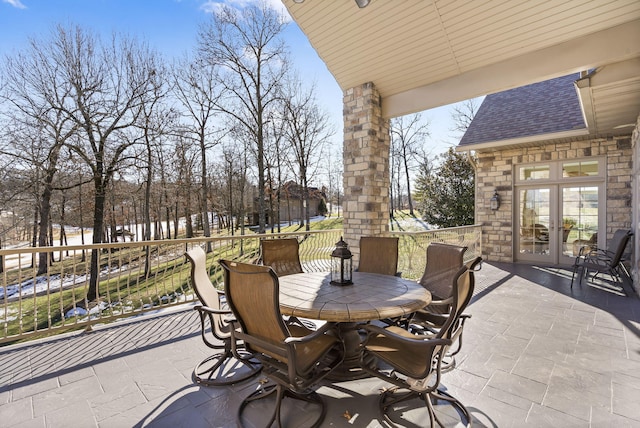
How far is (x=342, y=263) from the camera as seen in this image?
8.77ft

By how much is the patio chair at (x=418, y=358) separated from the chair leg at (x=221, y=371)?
1001mm

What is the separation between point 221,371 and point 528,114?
9.07 metres

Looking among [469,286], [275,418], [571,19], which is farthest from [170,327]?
[571,19]

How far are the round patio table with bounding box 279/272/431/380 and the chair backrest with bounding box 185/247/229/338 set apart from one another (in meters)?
0.54

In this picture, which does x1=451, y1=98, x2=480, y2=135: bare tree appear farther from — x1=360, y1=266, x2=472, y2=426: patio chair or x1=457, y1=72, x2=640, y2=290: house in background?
x1=360, y1=266, x2=472, y2=426: patio chair

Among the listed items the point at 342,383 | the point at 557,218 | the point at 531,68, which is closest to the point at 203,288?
the point at 342,383

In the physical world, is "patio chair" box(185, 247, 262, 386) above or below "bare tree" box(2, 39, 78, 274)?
below

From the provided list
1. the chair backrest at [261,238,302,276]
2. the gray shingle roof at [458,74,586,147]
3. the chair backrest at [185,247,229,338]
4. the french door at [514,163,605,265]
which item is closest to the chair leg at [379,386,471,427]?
the chair backrest at [185,247,229,338]

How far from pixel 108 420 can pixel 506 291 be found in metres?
5.48

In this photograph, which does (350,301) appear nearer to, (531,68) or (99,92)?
(531,68)

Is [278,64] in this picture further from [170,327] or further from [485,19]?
[170,327]

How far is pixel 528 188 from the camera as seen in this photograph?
766 centimetres

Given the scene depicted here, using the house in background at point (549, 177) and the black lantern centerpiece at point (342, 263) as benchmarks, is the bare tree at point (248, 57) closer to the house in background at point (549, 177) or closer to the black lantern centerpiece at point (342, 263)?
the house in background at point (549, 177)

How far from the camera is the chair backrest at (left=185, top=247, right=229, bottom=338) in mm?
2278
